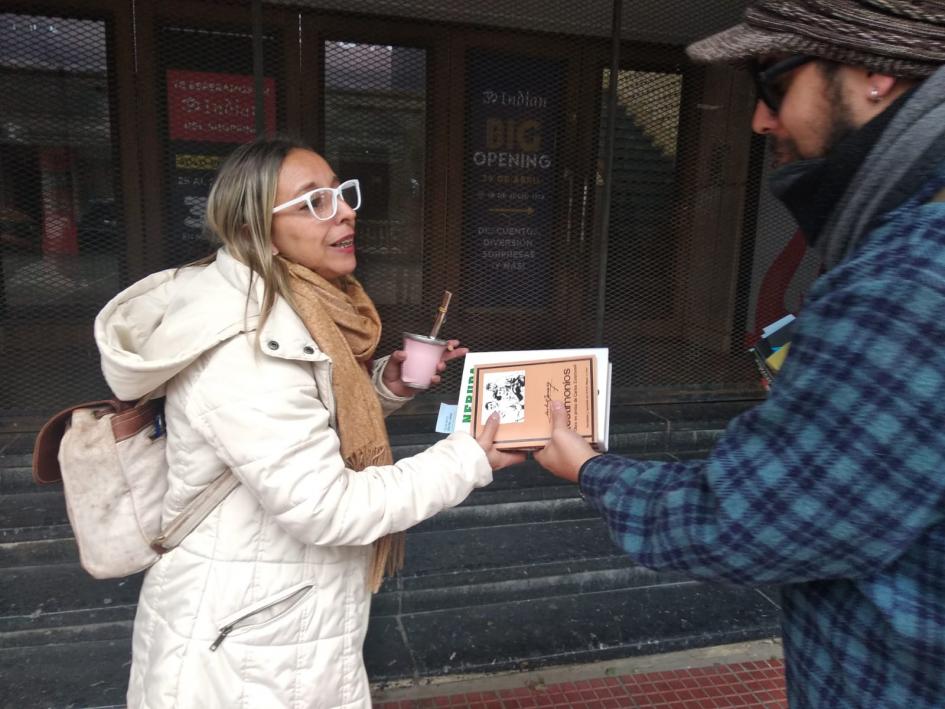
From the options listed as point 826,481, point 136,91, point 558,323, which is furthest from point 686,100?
point 826,481

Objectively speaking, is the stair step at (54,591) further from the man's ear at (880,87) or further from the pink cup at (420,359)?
the man's ear at (880,87)

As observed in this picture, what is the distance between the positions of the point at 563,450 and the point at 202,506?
0.80 meters

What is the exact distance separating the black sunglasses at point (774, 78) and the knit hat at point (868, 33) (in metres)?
0.02

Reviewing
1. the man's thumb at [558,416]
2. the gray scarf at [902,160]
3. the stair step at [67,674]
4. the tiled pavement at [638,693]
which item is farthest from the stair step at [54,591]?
the gray scarf at [902,160]

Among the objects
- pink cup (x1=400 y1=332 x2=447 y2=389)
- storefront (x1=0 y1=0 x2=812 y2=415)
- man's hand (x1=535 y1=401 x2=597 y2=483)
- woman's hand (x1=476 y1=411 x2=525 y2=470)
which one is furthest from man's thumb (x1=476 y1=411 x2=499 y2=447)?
storefront (x1=0 y1=0 x2=812 y2=415)

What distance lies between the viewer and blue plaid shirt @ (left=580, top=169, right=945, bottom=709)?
879mm

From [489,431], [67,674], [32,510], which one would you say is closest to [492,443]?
[489,431]

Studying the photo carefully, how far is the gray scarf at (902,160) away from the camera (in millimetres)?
964

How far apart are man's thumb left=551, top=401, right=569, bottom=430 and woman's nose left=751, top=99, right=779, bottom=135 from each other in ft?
2.30

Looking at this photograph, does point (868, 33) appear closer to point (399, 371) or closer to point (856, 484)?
point (856, 484)

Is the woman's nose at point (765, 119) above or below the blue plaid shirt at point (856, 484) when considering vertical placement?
above

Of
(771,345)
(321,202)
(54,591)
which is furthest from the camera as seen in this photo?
(54,591)

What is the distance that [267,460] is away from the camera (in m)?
1.43

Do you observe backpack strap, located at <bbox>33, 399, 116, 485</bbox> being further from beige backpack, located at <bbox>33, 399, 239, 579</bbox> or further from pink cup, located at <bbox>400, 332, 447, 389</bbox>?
pink cup, located at <bbox>400, 332, 447, 389</bbox>
